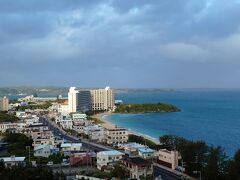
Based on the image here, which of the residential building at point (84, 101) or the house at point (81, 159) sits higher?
the residential building at point (84, 101)

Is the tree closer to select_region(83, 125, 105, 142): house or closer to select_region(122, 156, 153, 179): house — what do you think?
select_region(122, 156, 153, 179): house

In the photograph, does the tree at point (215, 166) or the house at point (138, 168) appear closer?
the tree at point (215, 166)

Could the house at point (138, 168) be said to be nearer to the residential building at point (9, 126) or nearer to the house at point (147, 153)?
the house at point (147, 153)

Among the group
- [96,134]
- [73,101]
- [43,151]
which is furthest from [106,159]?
[73,101]

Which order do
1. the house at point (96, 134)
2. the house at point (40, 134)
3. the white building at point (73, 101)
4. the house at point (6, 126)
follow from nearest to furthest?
the house at point (40, 134)
the house at point (96, 134)
the house at point (6, 126)
the white building at point (73, 101)

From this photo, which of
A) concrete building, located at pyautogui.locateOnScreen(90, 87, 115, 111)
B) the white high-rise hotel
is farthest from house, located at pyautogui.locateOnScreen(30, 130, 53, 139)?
concrete building, located at pyautogui.locateOnScreen(90, 87, 115, 111)

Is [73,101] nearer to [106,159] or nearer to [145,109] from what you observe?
[145,109]

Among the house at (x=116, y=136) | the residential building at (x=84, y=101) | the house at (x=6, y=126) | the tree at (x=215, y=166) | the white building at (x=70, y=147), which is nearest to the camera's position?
the tree at (x=215, y=166)

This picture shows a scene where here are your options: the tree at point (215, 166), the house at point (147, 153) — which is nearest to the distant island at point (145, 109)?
the house at point (147, 153)
